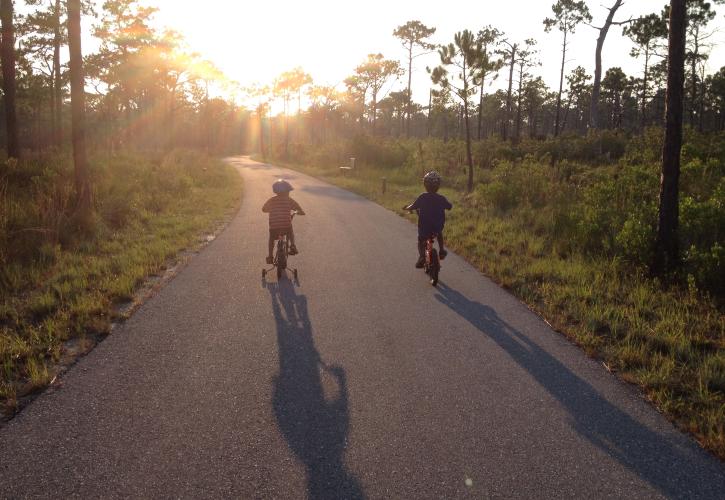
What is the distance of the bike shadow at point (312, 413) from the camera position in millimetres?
2877

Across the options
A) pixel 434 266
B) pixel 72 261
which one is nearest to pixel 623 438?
pixel 434 266

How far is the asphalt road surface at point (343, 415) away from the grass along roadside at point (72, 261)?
384 millimetres

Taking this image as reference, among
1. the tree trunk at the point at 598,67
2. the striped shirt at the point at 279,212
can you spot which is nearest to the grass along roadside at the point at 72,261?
the striped shirt at the point at 279,212

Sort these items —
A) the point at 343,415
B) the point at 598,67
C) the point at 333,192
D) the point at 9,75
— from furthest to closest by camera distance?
the point at 598,67
the point at 333,192
the point at 9,75
the point at 343,415

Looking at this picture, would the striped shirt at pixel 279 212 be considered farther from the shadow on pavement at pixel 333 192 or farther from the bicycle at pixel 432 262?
the shadow on pavement at pixel 333 192

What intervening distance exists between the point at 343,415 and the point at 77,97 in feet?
40.0

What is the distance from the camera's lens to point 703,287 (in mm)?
6422

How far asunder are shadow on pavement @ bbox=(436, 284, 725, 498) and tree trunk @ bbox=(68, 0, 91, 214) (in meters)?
10.8

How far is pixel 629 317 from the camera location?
5.68 meters

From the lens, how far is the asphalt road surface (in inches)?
113

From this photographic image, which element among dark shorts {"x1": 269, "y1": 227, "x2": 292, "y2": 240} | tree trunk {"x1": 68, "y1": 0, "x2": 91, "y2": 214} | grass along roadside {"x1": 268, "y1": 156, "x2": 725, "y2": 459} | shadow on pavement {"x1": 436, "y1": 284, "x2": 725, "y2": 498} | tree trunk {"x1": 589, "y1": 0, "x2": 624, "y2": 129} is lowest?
shadow on pavement {"x1": 436, "y1": 284, "x2": 725, "y2": 498}

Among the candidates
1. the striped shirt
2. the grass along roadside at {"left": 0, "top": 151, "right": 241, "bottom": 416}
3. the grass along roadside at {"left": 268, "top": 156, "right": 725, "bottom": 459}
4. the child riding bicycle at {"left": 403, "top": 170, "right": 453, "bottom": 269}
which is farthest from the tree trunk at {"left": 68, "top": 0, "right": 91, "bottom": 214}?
the grass along roadside at {"left": 268, "top": 156, "right": 725, "bottom": 459}

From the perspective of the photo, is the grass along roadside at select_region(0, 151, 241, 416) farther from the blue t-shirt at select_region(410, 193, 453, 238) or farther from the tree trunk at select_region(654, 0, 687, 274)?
the tree trunk at select_region(654, 0, 687, 274)

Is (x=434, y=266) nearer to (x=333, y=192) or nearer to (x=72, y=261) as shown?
(x=72, y=261)
